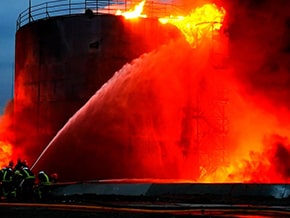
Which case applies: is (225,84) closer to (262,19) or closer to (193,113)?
(193,113)

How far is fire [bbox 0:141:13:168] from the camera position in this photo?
26.5 metres

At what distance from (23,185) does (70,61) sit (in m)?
7.87

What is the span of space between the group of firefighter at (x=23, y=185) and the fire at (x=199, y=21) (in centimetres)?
956

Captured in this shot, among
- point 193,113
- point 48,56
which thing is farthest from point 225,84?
point 48,56

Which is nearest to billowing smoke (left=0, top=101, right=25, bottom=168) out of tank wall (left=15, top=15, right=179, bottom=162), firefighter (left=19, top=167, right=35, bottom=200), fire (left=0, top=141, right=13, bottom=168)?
fire (left=0, top=141, right=13, bottom=168)

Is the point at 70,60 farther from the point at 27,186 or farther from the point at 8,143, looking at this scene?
the point at 27,186

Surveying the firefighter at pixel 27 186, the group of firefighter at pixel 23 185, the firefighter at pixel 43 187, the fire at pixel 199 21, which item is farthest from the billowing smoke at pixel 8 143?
the fire at pixel 199 21

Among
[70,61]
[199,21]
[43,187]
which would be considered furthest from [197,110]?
[43,187]

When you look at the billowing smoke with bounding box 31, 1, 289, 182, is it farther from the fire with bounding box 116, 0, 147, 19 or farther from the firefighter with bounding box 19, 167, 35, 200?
the firefighter with bounding box 19, 167, 35, 200

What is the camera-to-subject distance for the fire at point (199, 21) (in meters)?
24.0

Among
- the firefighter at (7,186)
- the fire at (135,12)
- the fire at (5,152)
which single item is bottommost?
the firefighter at (7,186)

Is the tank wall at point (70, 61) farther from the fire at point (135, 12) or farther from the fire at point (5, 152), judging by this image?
the fire at point (5, 152)

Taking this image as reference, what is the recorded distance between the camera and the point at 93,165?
23.4 meters

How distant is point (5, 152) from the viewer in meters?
26.7
